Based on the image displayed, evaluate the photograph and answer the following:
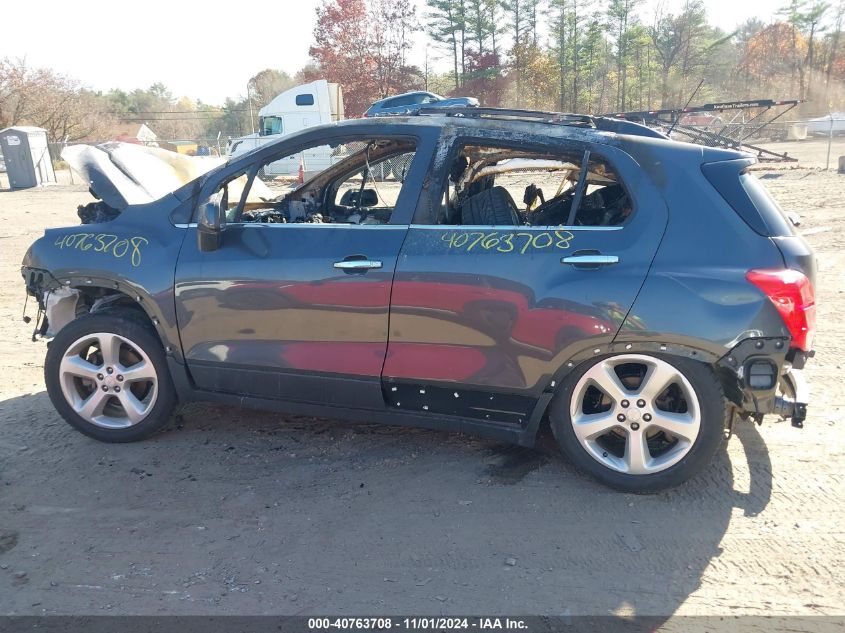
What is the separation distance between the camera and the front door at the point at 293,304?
3.60m

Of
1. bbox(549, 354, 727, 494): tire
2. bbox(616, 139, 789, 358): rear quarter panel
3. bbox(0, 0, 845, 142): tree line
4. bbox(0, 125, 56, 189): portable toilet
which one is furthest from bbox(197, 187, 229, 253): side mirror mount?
bbox(0, 0, 845, 142): tree line

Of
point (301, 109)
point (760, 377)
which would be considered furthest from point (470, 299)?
point (301, 109)

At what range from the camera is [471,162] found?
13.8ft

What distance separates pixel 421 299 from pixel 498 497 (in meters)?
1.08

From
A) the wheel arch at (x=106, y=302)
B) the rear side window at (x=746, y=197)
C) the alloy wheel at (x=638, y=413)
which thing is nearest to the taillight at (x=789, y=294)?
the rear side window at (x=746, y=197)

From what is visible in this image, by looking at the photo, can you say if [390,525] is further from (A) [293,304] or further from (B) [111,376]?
(B) [111,376]

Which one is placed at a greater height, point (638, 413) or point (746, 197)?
point (746, 197)

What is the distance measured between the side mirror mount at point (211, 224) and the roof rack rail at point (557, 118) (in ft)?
4.35

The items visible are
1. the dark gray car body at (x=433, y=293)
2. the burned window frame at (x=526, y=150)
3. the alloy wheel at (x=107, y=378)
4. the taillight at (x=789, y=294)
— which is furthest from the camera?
the alloy wheel at (x=107, y=378)

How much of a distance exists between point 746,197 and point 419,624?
2.47 m

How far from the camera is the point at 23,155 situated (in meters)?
21.8

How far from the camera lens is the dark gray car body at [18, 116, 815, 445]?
10.6 ft

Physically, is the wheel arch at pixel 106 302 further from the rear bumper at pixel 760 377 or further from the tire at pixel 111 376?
the rear bumper at pixel 760 377

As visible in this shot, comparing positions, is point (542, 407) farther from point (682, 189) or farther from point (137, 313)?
point (137, 313)
